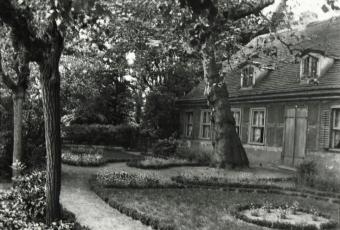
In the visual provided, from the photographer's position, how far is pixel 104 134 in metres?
32.9

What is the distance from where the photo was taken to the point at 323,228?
9.73 m

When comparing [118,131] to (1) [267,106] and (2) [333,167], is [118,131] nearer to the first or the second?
(1) [267,106]

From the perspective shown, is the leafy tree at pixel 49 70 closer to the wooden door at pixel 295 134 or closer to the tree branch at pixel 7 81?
the tree branch at pixel 7 81

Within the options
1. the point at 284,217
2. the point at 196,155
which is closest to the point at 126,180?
the point at 284,217

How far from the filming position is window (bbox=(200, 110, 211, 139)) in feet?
97.8

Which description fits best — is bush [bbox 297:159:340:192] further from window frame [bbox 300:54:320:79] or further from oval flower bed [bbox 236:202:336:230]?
window frame [bbox 300:54:320:79]

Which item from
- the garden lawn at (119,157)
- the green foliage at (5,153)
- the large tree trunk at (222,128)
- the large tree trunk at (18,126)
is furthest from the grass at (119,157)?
the large tree trunk at (18,126)

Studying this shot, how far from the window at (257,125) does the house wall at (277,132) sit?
10.6 inches

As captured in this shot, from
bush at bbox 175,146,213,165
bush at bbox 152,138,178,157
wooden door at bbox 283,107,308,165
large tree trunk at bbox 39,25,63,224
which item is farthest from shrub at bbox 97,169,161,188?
bush at bbox 152,138,178,157

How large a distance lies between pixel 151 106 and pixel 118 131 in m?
3.77

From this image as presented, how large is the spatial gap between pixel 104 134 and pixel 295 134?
15401mm

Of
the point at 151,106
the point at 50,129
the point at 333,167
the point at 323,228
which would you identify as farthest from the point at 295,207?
the point at 151,106

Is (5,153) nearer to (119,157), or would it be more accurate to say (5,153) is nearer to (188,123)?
(119,157)

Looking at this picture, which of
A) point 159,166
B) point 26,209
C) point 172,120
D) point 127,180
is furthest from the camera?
point 172,120
